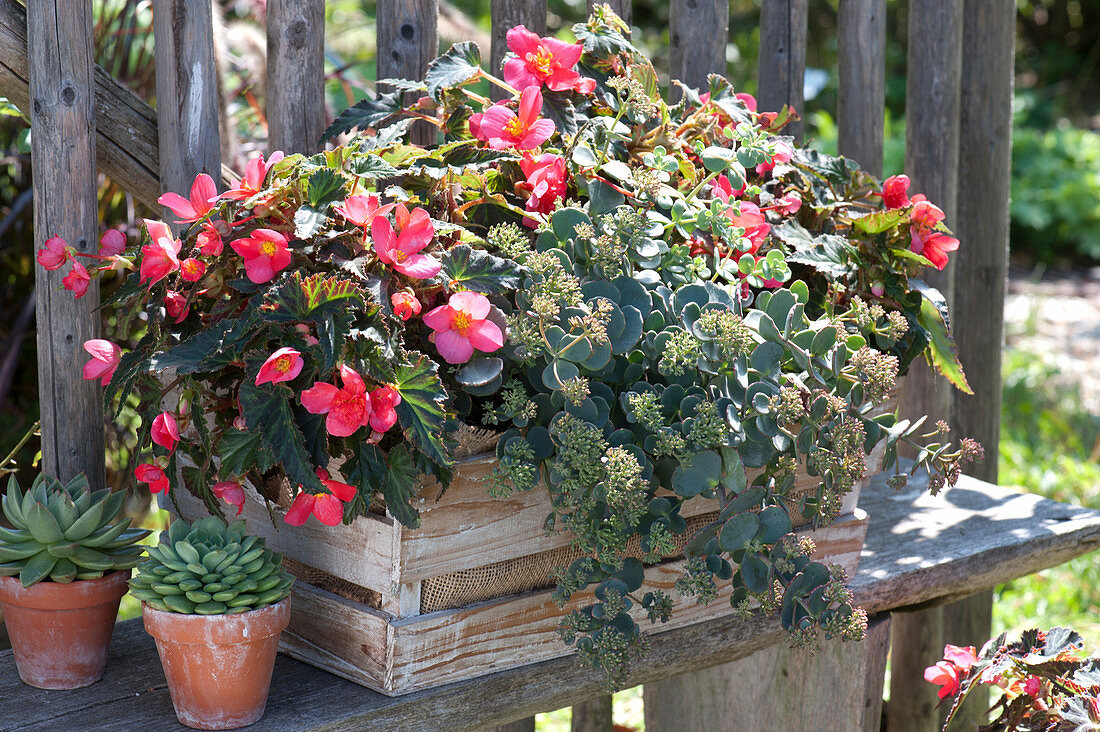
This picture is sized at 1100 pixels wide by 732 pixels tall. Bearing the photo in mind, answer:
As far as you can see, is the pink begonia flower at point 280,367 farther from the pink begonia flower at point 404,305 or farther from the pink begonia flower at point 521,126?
the pink begonia flower at point 521,126

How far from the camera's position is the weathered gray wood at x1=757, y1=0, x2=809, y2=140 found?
1.86 metres

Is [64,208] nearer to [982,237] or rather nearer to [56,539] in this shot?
[56,539]

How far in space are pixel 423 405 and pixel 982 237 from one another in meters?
1.69

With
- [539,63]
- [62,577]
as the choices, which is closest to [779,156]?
[539,63]

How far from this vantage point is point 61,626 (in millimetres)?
1128

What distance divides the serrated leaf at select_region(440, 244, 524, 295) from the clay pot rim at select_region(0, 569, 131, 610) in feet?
1.60

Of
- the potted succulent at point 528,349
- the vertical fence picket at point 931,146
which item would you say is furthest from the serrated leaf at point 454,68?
the vertical fence picket at point 931,146

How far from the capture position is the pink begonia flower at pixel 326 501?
3.25 feet

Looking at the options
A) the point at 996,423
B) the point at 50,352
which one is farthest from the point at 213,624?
the point at 996,423

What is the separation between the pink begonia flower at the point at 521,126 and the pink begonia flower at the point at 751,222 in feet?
0.77

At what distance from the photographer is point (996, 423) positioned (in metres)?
2.33

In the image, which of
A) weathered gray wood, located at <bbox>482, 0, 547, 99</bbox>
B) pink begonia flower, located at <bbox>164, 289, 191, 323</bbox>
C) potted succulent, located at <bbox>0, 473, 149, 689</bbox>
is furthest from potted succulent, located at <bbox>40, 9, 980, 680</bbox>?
weathered gray wood, located at <bbox>482, 0, 547, 99</bbox>

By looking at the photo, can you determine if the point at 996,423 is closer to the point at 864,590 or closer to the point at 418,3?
the point at 864,590

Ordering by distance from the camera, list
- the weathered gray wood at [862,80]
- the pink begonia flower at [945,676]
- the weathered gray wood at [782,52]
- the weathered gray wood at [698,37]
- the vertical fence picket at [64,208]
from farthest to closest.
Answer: the weathered gray wood at [862,80], the weathered gray wood at [782,52], the weathered gray wood at [698,37], the pink begonia flower at [945,676], the vertical fence picket at [64,208]
